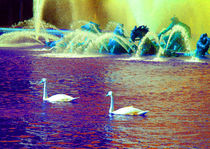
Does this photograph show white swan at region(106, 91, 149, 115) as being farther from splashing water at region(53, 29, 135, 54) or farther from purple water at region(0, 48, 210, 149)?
splashing water at region(53, 29, 135, 54)

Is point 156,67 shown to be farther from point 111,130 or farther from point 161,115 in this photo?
point 111,130

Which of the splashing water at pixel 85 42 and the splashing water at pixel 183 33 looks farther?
the splashing water at pixel 183 33

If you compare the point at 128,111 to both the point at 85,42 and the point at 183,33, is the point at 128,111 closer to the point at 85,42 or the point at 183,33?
the point at 85,42

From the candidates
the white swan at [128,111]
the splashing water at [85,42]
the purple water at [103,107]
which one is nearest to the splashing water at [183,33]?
the splashing water at [85,42]

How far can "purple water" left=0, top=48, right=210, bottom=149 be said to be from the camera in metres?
11.3

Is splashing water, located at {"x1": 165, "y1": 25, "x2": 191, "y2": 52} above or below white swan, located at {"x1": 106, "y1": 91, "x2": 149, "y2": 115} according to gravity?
above

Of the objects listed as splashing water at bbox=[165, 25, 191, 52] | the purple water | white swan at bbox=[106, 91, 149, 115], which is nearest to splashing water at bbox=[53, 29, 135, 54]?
splashing water at bbox=[165, 25, 191, 52]

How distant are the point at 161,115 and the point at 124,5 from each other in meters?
53.2

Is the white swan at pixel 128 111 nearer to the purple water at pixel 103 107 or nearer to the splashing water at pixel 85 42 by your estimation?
the purple water at pixel 103 107

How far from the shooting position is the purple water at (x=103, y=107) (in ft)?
37.2

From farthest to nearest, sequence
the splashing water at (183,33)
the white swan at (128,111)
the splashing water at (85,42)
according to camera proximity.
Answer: the splashing water at (183,33), the splashing water at (85,42), the white swan at (128,111)

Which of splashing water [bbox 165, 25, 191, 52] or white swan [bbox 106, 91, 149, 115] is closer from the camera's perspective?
white swan [bbox 106, 91, 149, 115]

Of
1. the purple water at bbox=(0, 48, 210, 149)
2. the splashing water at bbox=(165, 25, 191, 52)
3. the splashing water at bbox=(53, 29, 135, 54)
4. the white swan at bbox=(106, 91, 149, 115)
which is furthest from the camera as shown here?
the splashing water at bbox=(165, 25, 191, 52)

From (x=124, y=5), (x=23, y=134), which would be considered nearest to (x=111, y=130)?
(x=23, y=134)
